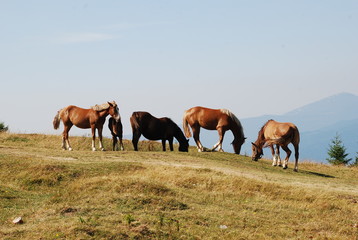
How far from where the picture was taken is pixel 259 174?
80.4 ft

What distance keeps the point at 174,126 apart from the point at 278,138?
20.6 feet

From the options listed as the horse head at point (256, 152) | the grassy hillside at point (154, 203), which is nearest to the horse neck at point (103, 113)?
the grassy hillside at point (154, 203)

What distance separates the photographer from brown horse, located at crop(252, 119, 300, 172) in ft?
96.9

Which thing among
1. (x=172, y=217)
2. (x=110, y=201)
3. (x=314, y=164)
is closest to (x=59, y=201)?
(x=110, y=201)

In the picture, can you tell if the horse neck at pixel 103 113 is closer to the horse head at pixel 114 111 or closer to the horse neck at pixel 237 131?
the horse head at pixel 114 111

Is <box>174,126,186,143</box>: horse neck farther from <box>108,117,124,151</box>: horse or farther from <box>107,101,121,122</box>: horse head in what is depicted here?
<box>107,101,121,122</box>: horse head

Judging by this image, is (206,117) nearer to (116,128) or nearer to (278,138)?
(278,138)

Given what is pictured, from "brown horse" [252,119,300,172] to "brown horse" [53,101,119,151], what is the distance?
28.9 feet

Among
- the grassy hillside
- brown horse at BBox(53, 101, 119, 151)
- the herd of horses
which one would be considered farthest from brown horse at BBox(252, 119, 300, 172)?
brown horse at BBox(53, 101, 119, 151)

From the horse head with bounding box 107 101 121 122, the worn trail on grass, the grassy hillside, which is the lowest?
the grassy hillside

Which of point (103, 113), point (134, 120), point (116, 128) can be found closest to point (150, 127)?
point (134, 120)

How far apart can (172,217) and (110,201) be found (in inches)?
90.6

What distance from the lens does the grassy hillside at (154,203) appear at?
12.7 metres

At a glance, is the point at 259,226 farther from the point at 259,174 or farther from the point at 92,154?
the point at 92,154
